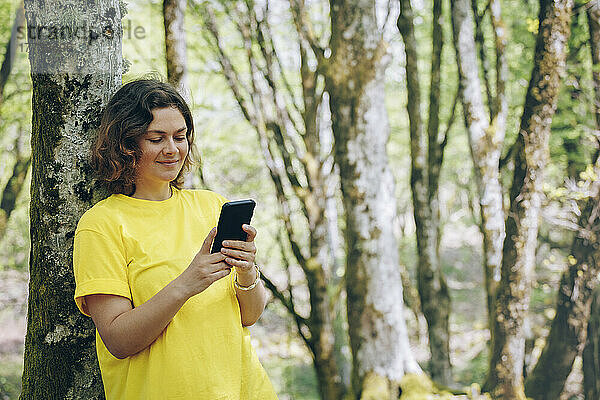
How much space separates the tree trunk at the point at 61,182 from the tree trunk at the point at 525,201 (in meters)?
3.83

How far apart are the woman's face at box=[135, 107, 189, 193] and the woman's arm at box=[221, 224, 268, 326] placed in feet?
0.91

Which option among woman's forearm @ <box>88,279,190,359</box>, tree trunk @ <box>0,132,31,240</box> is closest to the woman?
woman's forearm @ <box>88,279,190,359</box>

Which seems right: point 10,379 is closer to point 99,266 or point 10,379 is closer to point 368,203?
point 368,203

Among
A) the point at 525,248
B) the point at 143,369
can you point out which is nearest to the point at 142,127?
the point at 143,369

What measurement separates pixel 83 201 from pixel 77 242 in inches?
12.8

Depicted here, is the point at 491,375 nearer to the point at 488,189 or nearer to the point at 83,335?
the point at 488,189

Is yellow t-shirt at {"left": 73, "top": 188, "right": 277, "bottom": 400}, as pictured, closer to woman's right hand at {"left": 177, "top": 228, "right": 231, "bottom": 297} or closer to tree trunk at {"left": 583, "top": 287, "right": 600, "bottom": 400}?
woman's right hand at {"left": 177, "top": 228, "right": 231, "bottom": 297}

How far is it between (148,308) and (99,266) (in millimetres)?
152

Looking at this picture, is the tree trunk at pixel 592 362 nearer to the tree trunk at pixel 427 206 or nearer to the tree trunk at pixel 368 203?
the tree trunk at pixel 427 206

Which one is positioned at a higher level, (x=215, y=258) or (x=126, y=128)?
(x=126, y=128)

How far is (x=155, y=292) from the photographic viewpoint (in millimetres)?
1342

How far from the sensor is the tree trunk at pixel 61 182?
1.61 metres

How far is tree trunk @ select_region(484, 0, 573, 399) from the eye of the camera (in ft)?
14.4

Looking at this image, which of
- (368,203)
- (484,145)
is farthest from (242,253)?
(484,145)
